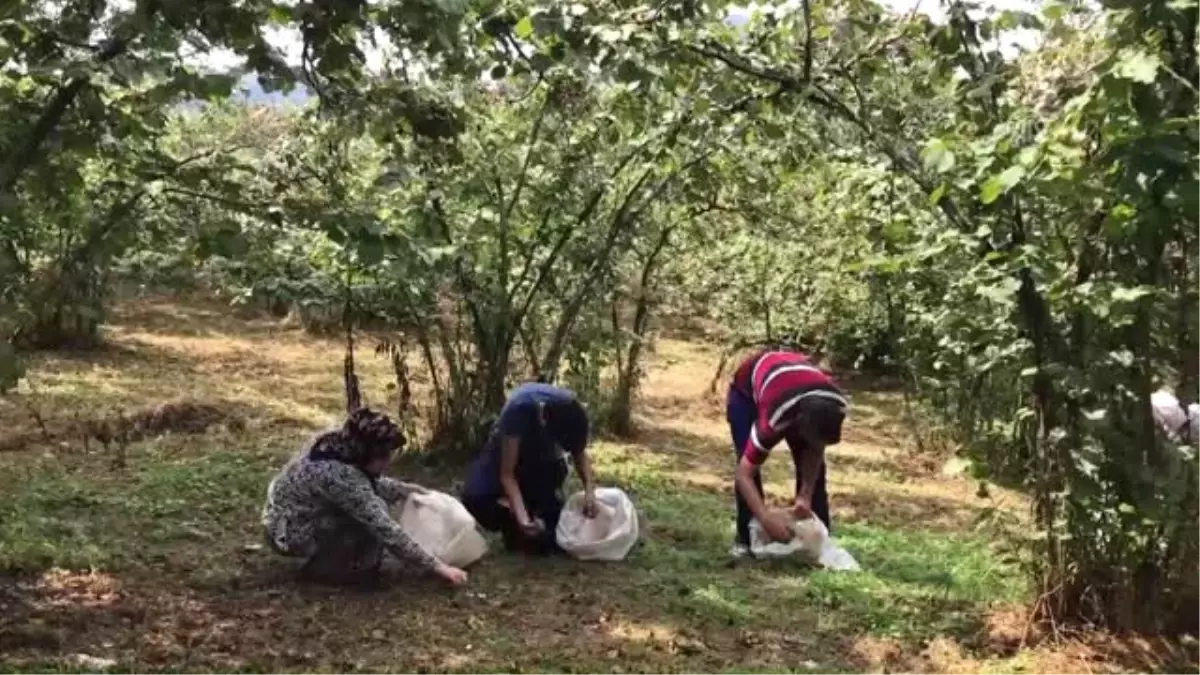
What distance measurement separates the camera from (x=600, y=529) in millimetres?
6207

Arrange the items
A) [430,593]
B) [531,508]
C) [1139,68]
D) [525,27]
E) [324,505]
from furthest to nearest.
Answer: [531,508] < [430,593] < [324,505] < [525,27] < [1139,68]

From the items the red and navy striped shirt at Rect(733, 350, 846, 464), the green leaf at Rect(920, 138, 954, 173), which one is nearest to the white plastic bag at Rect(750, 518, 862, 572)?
the red and navy striped shirt at Rect(733, 350, 846, 464)

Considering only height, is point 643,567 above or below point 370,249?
below

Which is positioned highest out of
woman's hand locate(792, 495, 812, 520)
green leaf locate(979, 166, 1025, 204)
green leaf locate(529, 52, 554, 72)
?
green leaf locate(529, 52, 554, 72)

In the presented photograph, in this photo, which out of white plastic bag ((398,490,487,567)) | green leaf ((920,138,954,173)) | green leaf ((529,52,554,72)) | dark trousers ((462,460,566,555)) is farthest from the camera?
dark trousers ((462,460,566,555))

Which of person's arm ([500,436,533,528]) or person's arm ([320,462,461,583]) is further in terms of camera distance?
person's arm ([500,436,533,528])

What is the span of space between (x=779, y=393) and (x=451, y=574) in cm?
166

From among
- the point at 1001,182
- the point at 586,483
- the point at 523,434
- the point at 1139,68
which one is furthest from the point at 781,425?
the point at 1139,68

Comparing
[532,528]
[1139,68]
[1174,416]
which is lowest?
[532,528]

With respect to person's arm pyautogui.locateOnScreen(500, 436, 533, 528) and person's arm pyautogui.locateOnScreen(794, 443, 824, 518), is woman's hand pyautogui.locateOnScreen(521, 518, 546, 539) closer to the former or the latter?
person's arm pyautogui.locateOnScreen(500, 436, 533, 528)

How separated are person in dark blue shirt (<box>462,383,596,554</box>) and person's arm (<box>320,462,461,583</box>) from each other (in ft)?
2.86

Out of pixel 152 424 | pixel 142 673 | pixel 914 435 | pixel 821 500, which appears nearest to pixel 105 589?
pixel 142 673

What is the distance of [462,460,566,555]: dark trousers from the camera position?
6172 millimetres

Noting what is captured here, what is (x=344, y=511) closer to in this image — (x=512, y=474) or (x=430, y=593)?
(x=430, y=593)
